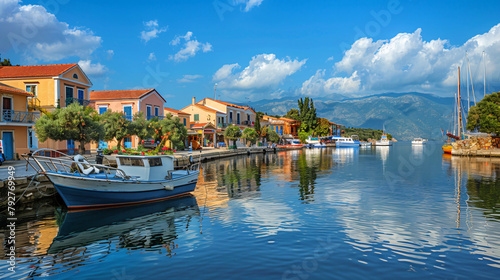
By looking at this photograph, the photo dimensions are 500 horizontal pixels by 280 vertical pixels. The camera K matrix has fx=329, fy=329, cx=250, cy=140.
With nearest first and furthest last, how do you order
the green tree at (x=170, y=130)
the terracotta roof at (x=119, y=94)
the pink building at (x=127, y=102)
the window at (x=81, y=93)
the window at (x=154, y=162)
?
the window at (x=154, y=162), the window at (x=81, y=93), the green tree at (x=170, y=130), the pink building at (x=127, y=102), the terracotta roof at (x=119, y=94)

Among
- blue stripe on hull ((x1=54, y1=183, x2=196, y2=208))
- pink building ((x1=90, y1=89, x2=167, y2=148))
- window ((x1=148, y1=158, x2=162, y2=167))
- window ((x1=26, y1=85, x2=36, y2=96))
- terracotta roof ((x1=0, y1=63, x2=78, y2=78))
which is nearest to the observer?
blue stripe on hull ((x1=54, y1=183, x2=196, y2=208))

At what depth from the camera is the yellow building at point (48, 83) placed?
3606 cm

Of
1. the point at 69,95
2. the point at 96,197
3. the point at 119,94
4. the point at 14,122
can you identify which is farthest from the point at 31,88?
the point at 96,197

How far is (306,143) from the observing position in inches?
4537

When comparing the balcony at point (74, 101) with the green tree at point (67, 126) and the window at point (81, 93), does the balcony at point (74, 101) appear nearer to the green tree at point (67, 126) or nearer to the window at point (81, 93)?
the window at point (81, 93)

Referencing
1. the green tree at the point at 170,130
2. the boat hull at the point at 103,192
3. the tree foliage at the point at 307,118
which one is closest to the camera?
the boat hull at the point at 103,192

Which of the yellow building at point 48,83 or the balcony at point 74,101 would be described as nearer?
the yellow building at point 48,83

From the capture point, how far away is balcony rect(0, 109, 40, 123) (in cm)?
2845

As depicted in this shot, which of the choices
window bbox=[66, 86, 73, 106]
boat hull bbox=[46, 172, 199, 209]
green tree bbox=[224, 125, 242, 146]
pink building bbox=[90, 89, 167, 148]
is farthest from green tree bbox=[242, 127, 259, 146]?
boat hull bbox=[46, 172, 199, 209]

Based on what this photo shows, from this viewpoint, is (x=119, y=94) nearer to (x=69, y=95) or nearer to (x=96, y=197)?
(x=69, y=95)

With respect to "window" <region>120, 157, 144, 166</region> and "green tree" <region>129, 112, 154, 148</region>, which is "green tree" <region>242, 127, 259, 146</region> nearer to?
"green tree" <region>129, 112, 154, 148</region>

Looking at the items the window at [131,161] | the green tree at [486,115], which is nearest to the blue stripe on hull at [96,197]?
the window at [131,161]

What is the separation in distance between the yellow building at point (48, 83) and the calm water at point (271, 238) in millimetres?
20066

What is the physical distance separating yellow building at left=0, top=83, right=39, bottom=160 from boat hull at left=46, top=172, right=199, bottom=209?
51.7 ft
